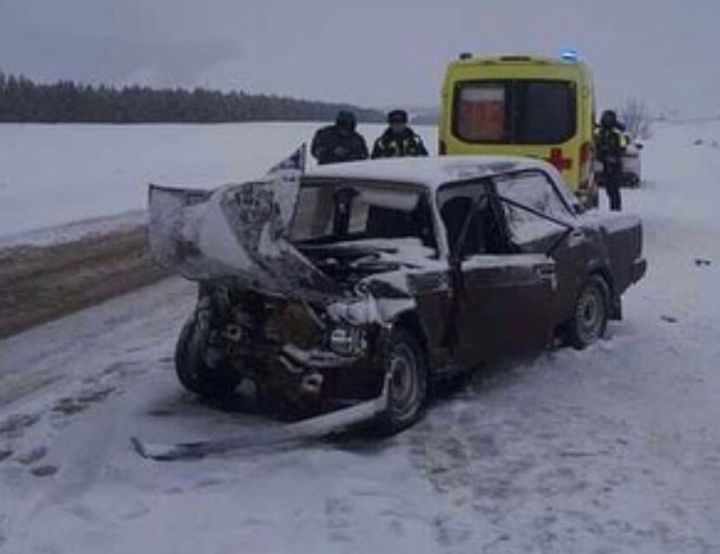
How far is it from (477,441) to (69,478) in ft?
7.41

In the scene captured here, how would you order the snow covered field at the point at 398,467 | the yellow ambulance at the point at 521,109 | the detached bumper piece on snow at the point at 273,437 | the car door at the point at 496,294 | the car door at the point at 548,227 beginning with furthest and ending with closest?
the yellow ambulance at the point at 521,109 → the car door at the point at 548,227 → the car door at the point at 496,294 → the detached bumper piece on snow at the point at 273,437 → the snow covered field at the point at 398,467

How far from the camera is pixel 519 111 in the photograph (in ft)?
46.2

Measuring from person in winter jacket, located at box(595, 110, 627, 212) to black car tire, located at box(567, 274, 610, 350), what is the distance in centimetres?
867

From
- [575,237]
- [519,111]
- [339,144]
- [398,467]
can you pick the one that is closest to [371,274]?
[398,467]

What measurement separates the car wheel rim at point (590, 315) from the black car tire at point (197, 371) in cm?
292

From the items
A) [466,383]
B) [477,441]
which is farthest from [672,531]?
[466,383]

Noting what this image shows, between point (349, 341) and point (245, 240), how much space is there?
0.80m

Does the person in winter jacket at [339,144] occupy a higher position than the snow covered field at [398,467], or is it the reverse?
the person in winter jacket at [339,144]

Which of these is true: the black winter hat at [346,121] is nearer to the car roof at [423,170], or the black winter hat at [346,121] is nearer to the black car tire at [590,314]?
the black car tire at [590,314]

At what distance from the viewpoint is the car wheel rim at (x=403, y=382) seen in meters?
6.98

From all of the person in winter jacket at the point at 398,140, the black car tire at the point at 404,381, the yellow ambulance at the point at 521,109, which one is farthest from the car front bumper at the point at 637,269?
the yellow ambulance at the point at 521,109

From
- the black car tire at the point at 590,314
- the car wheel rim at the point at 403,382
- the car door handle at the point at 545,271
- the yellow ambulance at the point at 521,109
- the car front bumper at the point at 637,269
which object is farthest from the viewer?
the yellow ambulance at the point at 521,109

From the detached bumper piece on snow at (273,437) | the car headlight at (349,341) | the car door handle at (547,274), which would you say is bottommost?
the detached bumper piece on snow at (273,437)

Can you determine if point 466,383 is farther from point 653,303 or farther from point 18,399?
point 653,303
